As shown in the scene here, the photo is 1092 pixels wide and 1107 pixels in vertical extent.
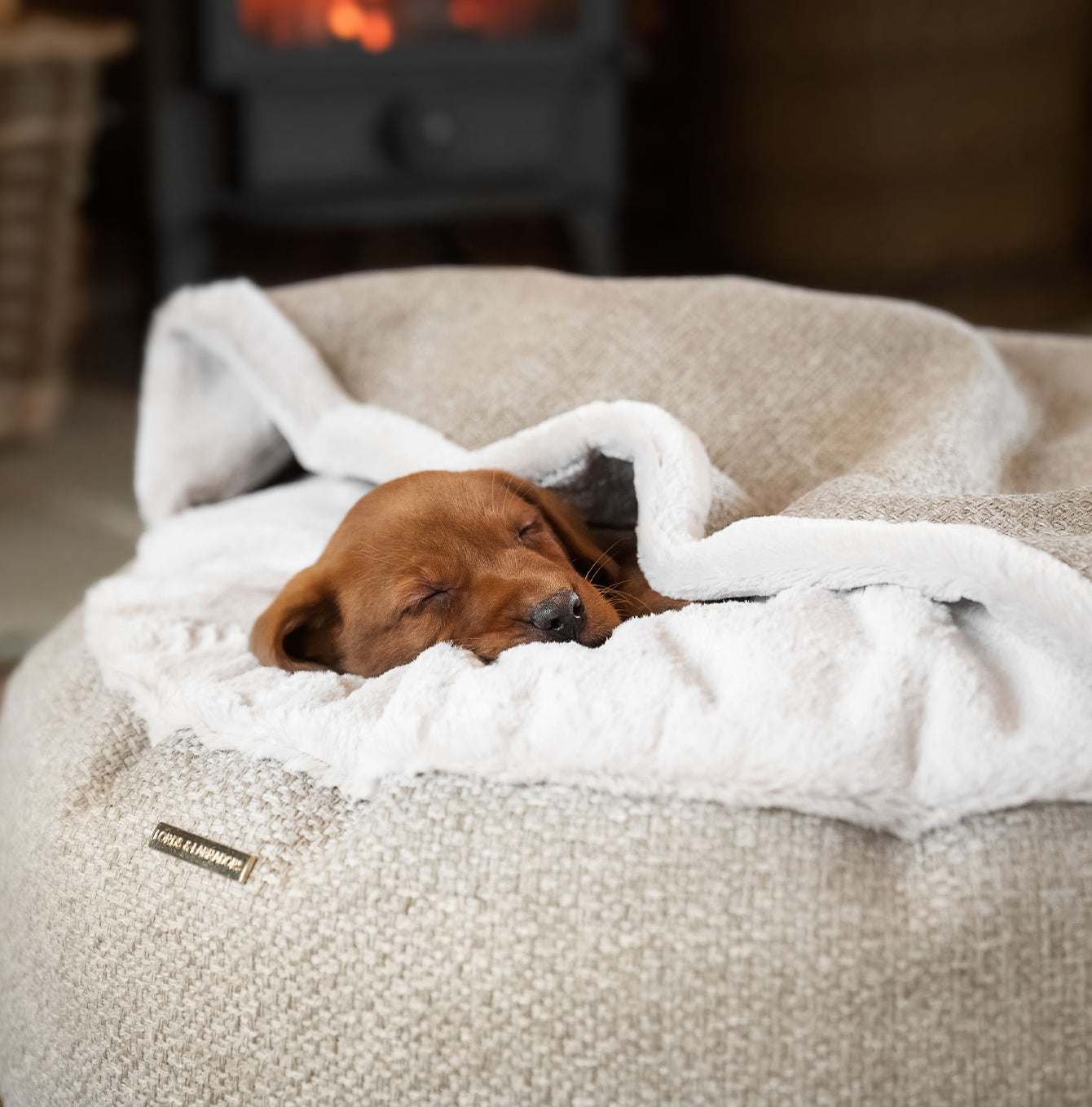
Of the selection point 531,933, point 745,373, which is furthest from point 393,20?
point 531,933

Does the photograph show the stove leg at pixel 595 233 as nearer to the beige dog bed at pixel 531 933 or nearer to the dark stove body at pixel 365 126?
the dark stove body at pixel 365 126

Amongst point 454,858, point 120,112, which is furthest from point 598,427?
point 120,112

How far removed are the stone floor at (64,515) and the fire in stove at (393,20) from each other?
1.14 m

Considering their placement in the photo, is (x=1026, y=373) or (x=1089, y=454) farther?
(x=1026, y=373)

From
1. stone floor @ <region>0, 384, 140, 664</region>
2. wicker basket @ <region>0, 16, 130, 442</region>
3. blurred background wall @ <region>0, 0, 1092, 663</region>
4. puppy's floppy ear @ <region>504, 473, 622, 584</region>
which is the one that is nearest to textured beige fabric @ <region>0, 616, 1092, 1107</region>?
puppy's floppy ear @ <region>504, 473, 622, 584</region>

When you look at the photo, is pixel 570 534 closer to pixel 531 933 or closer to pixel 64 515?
pixel 531 933

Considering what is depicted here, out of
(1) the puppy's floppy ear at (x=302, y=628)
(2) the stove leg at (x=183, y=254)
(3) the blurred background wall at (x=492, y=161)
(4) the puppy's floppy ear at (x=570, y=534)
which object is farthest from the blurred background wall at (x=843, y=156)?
(1) the puppy's floppy ear at (x=302, y=628)

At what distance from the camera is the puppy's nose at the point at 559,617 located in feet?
3.89

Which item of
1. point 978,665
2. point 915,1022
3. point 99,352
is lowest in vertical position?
point 99,352

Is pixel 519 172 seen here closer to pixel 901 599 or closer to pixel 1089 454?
pixel 1089 454

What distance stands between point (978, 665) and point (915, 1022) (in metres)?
0.27

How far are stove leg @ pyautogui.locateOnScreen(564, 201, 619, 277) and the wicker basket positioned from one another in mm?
1356

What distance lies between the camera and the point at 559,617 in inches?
46.8

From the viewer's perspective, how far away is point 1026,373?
181 centimetres
